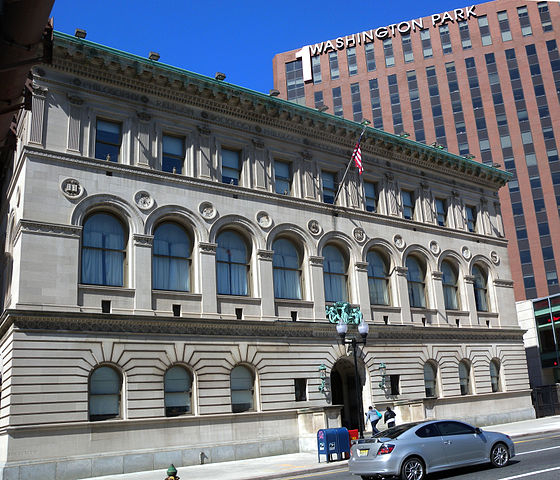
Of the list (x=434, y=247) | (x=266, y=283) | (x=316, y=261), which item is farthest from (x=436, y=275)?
(x=266, y=283)

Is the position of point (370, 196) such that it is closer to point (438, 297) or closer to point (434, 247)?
point (434, 247)

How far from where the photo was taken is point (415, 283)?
38438 millimetres

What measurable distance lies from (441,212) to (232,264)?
58.5 feet

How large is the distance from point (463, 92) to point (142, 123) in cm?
8233

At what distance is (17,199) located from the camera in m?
26.8

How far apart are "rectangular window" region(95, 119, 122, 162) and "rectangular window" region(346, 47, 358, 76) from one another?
86510 millimetres

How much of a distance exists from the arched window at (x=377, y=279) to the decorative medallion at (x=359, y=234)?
1.22 metres

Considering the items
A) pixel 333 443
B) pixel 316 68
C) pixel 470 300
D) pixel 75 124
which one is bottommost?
pixel 333 443

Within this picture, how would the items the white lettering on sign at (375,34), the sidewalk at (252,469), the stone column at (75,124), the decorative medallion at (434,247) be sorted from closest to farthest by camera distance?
the sidewalk at (252,469) < the stone column at (75,124) < the decorative medallion at (434,247) < the white lettering on sign at (375,34)

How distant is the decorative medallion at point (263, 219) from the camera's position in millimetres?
31672

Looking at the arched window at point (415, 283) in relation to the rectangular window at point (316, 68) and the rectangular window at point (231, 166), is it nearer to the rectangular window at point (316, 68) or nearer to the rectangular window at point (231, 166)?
the rectangular window at point (231, 166)

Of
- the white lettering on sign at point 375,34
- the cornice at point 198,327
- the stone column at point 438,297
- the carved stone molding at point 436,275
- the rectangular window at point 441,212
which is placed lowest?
the cornice at point 198,327

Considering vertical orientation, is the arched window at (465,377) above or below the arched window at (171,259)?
below

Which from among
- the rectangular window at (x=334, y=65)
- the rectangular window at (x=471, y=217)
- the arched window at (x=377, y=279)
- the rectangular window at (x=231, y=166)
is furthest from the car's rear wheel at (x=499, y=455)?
the rectangular window at (x=334, y=65)
